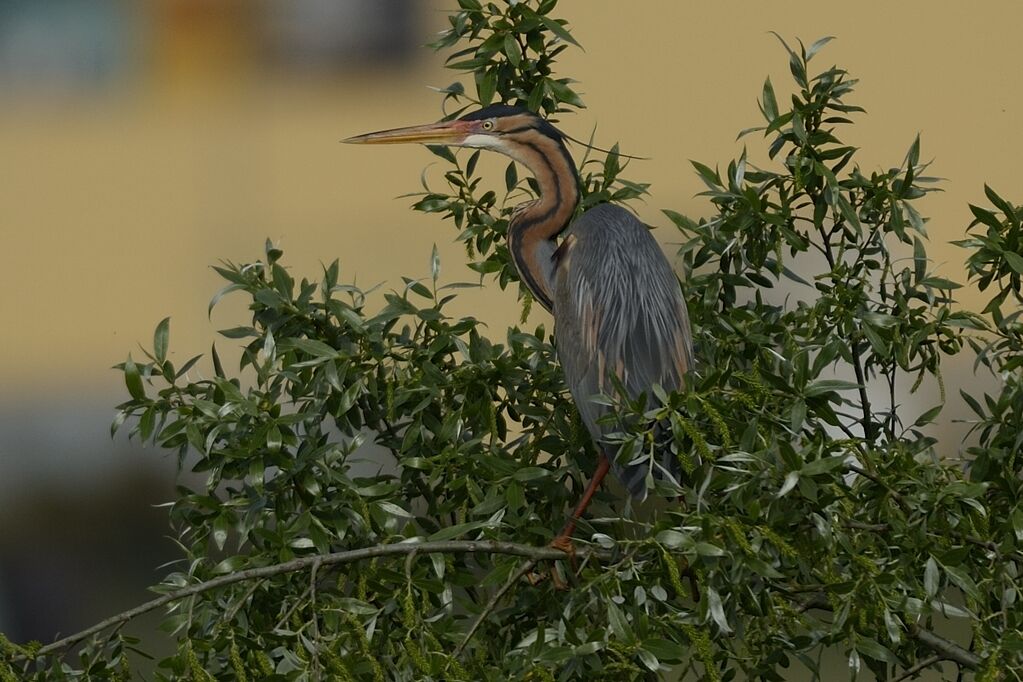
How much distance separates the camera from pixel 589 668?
1180 mm

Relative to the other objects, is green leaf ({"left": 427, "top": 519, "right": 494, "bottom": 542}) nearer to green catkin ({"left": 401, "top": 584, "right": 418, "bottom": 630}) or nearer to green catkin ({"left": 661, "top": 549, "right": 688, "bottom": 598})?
green catkin ({"left": 401, "top": 584, "right": 418, "bottom": 630})

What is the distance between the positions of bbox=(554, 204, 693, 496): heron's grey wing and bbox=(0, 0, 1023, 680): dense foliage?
4cm

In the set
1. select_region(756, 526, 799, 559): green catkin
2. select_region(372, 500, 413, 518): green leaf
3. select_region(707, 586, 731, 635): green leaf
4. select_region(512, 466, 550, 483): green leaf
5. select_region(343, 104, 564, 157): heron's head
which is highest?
select_region(343, 104, 564, 157): heron's head

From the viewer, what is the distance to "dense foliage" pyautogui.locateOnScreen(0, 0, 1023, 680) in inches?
45.7

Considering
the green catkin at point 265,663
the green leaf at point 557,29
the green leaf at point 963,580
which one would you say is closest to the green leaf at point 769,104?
the green leaf at point 557,29

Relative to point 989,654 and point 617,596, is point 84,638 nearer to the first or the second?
point 617,596

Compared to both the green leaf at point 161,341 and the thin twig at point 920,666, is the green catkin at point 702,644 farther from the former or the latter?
the green leaf at point 161,341

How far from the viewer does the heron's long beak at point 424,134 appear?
1.82 m

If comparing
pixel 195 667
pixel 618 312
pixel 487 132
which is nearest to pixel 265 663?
pixel 195 667

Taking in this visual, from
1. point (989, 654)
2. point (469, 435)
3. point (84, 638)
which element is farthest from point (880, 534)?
point (84, 638)

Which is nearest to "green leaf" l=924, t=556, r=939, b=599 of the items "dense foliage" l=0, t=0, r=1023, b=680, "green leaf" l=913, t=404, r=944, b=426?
"dense foliage" l=0, t=0, r=1023, b=680

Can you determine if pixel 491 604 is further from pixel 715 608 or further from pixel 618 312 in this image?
pixel 618 312

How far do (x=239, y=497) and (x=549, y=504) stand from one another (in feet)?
1.19

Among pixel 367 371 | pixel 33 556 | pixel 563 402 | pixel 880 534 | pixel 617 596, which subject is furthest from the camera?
pixel 33 556
